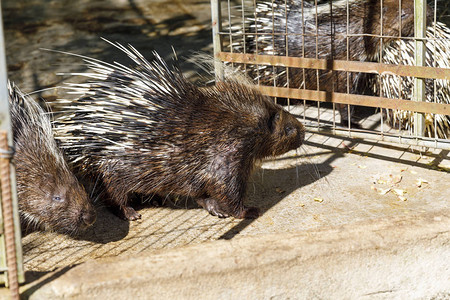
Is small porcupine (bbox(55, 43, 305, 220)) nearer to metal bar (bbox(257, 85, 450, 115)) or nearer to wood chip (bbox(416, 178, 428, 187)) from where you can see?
metal bar (bbox(257, 85, 450, 115))

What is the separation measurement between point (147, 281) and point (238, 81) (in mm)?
1934

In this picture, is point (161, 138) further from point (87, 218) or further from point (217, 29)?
point (217, 29)

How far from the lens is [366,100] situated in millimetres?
4992

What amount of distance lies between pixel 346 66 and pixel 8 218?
2.87 meters

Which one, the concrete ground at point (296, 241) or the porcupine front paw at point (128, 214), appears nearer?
the concrete ground at point (296, 241)

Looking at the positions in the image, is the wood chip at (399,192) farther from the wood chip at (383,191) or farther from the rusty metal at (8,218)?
the rusty metal at (8,218)

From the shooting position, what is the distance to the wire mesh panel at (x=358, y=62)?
5.02 meters

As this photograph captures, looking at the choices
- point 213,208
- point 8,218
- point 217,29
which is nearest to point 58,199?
point 213,208

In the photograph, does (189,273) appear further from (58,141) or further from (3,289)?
(58,141)

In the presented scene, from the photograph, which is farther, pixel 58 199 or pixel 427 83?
pixel 427 83

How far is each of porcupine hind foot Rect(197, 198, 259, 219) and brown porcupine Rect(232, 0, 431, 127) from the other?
5.15 ft

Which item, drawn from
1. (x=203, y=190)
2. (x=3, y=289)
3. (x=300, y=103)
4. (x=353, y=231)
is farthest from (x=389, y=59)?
(x=3, y=289)

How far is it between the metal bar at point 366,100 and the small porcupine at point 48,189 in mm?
1619

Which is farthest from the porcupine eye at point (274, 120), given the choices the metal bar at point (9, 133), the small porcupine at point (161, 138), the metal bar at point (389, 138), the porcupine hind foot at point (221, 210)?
the metal bar at point (9, 133)
